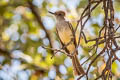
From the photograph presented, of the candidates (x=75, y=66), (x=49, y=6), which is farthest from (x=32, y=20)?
(x=75, y=66)

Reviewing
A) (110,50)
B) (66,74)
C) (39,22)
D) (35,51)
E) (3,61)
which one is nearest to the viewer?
(110,50)

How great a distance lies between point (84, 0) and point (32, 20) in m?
2.65

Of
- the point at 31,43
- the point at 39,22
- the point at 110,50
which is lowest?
the point at 110,50

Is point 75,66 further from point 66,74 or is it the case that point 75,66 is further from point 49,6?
point 49,6

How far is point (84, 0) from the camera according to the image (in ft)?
15.7

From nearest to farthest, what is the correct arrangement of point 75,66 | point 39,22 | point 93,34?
point 75,66 → point 93,34 → point 39,22

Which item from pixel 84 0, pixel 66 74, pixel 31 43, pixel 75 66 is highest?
pixel 31 43

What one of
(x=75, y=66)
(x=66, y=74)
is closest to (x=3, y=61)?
(x=66, y=74)

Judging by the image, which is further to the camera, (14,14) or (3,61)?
(14,14)

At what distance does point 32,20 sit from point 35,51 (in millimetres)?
1471

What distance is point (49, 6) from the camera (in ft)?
19.6

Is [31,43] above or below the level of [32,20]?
below

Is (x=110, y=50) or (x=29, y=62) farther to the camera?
(x=29, y=62)

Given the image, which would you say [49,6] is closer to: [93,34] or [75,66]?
[93,34]
